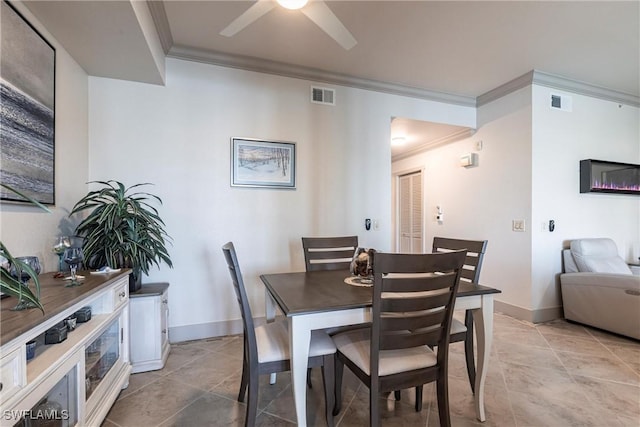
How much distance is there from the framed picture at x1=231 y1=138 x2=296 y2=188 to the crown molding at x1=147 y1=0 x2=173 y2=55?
3.16 ft

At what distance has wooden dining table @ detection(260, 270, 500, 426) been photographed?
4.50 feet

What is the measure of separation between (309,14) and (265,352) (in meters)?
1.92

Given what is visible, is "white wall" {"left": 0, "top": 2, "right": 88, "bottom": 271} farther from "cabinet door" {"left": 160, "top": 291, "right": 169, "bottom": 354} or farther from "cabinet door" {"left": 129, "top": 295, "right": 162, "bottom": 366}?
"cabinet door" {"left": 160, "top": 291, "right": 169, "bottom": 354}

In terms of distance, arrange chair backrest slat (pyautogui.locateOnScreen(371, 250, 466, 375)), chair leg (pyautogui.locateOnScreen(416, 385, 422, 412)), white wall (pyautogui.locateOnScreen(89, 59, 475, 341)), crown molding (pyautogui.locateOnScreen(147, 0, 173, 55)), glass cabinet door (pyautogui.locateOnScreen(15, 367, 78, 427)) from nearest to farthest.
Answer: glass cabinet door (pyautogui.locateOnScreen(15, 367, 78, 427)) < chair backrest slat (pyautogui.locateOnScreen(371, 250, 466, 375)) < chair leg (pyautogui.locateOnScreen(416, 385, 422, 412)) < crown molding (pyautogui.locateOnScreen(147, 0, 173, 55)) < white wall (pyautogui.locateOnScreen(89, 59, 475, 341))

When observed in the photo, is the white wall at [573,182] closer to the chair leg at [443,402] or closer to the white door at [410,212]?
the white door at [410,212]

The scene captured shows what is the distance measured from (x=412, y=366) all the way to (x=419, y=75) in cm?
306

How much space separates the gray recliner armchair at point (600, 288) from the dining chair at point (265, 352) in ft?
9.79

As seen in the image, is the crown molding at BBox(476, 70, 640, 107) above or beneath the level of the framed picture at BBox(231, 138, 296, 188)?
above

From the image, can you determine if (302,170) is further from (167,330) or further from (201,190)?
(167,330)

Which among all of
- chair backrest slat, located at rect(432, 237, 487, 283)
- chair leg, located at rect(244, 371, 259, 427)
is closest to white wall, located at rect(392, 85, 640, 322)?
chair backrest slat, located at rect(432, 237, 487, 283)

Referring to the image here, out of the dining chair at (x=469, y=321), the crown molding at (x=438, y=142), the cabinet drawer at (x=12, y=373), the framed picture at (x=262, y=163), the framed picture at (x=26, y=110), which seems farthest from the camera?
the crown molding at (x=438, y=142)

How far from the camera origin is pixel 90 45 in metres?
2.13

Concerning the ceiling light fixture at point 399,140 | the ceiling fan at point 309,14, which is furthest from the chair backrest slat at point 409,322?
the ceiling light fixture at point 399,140

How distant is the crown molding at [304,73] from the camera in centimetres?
281
